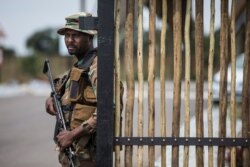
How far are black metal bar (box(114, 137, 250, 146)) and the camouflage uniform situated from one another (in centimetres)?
25

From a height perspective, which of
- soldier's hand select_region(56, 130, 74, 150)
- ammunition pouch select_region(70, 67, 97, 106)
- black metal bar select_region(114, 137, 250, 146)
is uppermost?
ammunition pouch select_region(70, 67, 97, 106)

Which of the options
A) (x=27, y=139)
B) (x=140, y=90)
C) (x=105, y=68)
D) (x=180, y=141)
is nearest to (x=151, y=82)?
(x=140, y=90)

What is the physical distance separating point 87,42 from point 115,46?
28 cm

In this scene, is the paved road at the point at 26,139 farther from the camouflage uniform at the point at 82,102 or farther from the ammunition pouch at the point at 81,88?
the ammunition pouch at the point at 81,88

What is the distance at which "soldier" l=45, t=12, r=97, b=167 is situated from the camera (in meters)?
3.80

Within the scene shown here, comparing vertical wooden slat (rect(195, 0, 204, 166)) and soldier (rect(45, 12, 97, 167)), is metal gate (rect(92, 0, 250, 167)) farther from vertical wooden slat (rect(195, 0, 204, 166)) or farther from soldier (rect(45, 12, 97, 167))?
soldier (rect(45, 12, 97, 167))

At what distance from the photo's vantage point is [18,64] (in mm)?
45562

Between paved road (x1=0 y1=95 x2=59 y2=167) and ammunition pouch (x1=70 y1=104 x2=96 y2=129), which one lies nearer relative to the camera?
ammunition pouch (x1=70 y1=104 x2=96 y2=129)

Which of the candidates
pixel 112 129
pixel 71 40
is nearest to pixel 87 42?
pixel 71 40

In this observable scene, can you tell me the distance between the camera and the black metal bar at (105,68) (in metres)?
3.77

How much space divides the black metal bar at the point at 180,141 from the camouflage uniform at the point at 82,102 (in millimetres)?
251

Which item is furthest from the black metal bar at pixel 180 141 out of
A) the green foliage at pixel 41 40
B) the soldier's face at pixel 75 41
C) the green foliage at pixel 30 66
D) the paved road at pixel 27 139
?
the green foliage at pixel 41 40

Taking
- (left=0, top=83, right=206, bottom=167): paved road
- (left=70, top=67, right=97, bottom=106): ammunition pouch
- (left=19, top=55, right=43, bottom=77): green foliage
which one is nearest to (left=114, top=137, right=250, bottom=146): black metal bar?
(left=70, top=67, right=97, bottom=106): ammunition pouch

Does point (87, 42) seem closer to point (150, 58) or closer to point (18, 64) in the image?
point (150, 58)
